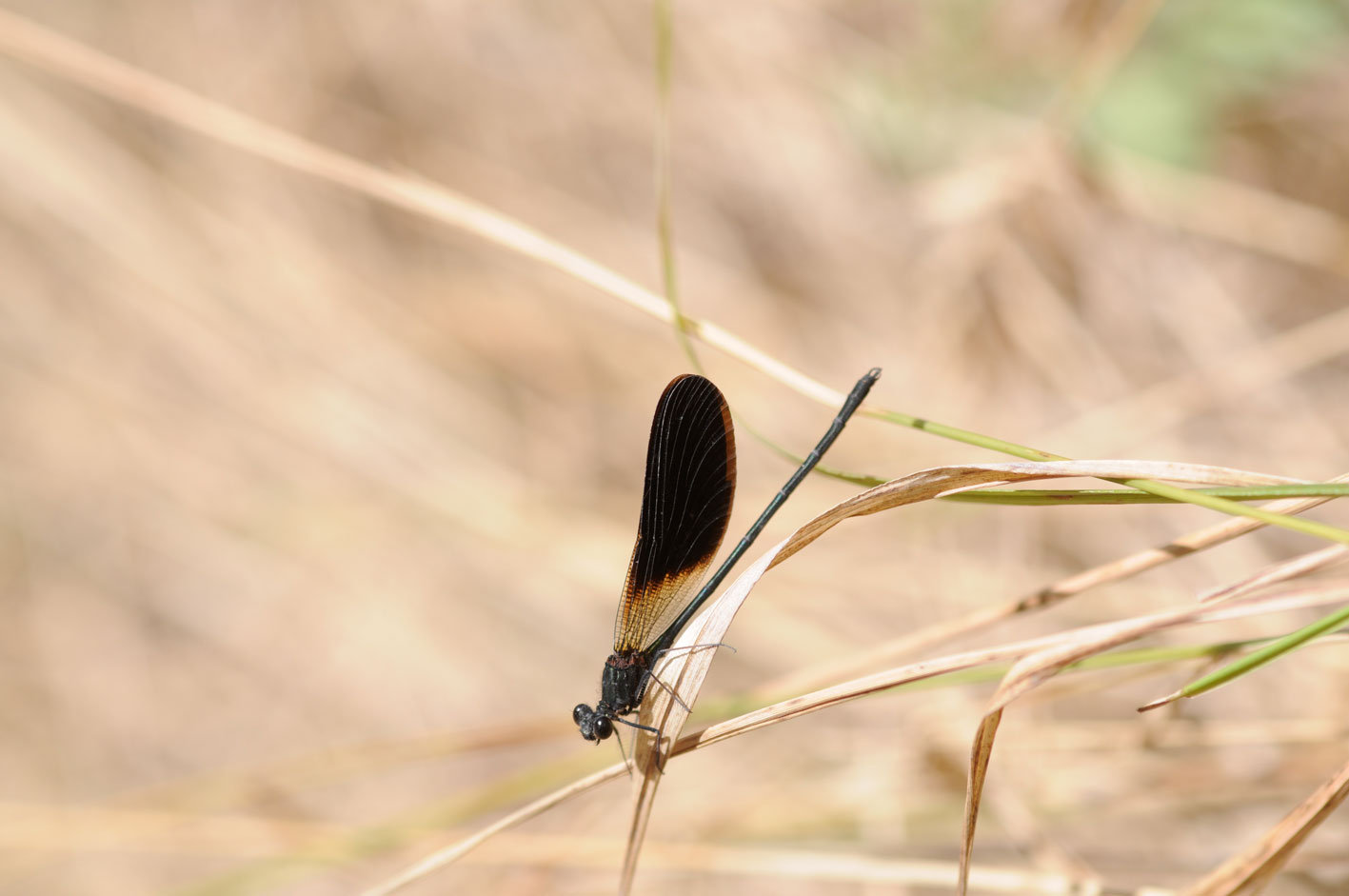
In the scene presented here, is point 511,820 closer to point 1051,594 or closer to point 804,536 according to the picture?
point 804,536

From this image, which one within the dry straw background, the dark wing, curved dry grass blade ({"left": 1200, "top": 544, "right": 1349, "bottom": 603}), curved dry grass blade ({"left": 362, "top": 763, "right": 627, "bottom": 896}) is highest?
the dry straw background

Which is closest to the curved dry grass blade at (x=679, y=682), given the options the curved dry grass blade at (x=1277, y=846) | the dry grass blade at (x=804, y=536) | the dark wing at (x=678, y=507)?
the dry grass blade at (x=804, y=536)

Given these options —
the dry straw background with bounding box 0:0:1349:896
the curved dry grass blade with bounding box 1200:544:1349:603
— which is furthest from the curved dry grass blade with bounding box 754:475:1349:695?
the dry straw background with bounding box 0:0:1349:896

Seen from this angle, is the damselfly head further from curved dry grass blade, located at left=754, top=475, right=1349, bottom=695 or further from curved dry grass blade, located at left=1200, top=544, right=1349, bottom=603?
curved dry grass blade, located at left=1200, top=544, right=1349, bottom=603

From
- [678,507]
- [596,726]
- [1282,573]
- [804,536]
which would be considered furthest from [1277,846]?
[596,726]

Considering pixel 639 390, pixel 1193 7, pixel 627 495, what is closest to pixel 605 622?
pixel 627 495

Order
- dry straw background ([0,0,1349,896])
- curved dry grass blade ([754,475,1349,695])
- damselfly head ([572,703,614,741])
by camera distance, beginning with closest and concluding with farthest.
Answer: curved dry grass blade ([754,475,1349,695]) → damselfly head ([572,703,614,741]) → dry straw background ([0,0,1349,896])

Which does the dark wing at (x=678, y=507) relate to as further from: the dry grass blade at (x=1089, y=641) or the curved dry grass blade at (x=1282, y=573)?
the curved dry grass blade at (x=1282, y=573)
